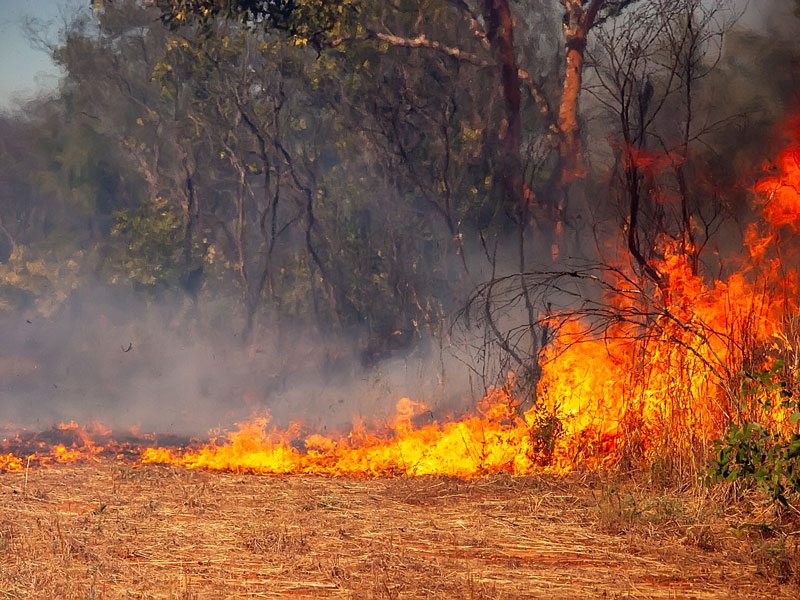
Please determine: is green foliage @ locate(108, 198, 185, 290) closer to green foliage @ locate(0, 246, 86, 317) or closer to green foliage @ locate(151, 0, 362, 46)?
green foliage @ locate(0, 246, 86, 317)

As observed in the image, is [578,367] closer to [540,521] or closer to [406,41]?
[540,521]

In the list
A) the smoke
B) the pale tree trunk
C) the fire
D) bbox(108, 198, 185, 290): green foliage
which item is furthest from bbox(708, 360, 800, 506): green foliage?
bbox(108, 198, 185, 290): green foliage

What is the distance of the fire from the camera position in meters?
7.89

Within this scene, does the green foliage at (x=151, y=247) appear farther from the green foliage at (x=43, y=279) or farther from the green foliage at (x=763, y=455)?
the green foliage at (x=763, y=455)

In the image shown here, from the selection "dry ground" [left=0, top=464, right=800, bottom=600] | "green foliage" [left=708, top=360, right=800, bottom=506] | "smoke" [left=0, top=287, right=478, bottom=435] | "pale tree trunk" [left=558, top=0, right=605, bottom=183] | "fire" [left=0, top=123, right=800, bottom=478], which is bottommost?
"dry ground" [left=0, top=464, right=800, bottom=600]

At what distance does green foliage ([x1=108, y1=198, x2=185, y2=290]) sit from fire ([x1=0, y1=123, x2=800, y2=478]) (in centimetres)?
1213

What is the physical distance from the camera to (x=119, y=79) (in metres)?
27.8

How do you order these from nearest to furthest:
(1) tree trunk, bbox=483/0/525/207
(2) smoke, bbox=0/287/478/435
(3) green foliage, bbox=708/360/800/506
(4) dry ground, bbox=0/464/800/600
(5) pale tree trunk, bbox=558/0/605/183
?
(4) dry ground, bbox=0/464/800/600 < (3) green foliage, bbox=708/360/800/506 < (5) pale tree trunk, bbox=558/0/605/183 < (1) tree trunk, bbox=483/0/525/207 < (2) smoke, bbox=0/287/478/435

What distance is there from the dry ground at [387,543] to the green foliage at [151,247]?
16263 millimetres

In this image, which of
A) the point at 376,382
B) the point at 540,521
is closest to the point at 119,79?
the point at 376,382

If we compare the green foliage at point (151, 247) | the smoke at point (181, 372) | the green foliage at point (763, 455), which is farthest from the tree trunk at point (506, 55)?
the green foliage at point (151, 247)

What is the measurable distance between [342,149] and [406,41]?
24.5 ft

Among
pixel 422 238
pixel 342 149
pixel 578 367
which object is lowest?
pixel 578 367

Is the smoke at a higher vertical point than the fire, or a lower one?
higher
